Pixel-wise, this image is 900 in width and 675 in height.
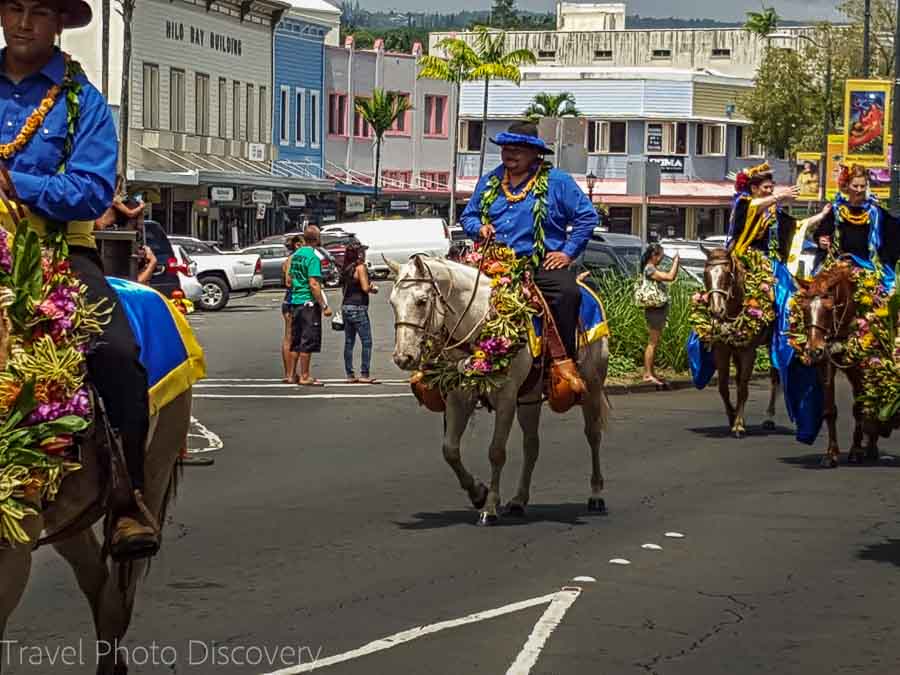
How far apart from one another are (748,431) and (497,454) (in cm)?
732

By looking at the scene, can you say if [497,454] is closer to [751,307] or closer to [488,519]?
[488,519]

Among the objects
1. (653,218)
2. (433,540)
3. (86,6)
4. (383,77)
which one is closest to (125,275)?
(86,6)

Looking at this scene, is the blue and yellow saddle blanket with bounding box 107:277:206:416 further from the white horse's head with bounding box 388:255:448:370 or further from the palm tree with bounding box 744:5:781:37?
the palm tree with bounding box 744:5:781:37

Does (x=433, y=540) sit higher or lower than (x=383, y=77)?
lower

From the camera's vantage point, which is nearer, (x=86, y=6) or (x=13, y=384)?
(x=13, y=384)

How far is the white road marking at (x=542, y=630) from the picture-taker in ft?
27.2

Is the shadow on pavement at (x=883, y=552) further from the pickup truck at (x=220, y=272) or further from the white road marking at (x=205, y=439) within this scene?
the pickup truck at (x=220, y=272)

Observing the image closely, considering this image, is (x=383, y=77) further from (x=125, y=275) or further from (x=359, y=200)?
(x=125, y=275)

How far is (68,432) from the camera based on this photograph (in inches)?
253

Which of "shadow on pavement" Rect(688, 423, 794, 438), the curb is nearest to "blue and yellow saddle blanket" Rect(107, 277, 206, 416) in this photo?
"shadow on pavement" Rect(688, 423, 794, 438)

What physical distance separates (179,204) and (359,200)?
1668cm

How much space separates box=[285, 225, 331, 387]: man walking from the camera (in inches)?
965

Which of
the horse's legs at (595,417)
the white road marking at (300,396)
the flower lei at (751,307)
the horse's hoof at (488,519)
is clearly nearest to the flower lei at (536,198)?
the horse's legs at (595,417)

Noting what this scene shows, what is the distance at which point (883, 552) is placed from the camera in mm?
11867
